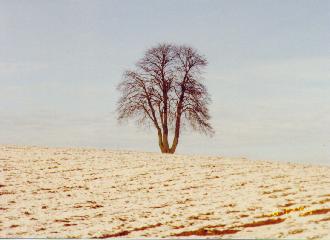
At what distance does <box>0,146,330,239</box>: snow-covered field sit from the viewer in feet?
40.5

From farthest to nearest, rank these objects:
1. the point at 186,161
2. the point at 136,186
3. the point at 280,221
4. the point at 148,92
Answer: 1. the point at 148,92
2. the point at 186,161
3. the point at 136,186
4. the point at 280,221

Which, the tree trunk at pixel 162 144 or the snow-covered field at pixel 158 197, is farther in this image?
the tree trunk at pixel 162 144

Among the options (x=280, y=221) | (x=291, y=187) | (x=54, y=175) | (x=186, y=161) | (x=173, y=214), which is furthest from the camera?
(x=186, y=161)

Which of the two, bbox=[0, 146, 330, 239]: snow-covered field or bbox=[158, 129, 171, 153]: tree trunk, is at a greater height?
bbox=[158, 129, 171, 153]: tree trunk

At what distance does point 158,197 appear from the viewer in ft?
58.5

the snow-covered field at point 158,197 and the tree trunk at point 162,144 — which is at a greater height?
the tree trunk at point 162,144

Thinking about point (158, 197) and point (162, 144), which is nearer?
point (158, 197)

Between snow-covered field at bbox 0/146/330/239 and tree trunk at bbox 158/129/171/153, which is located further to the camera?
tree trunk at bbox 158/129/171/153

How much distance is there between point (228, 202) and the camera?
15.9m

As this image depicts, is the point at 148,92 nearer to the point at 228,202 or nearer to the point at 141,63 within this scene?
the point at 141,63

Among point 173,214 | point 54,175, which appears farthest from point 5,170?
point 173,214

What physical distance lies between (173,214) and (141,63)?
29631 millimetres

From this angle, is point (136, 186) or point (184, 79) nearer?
point (136, 186)

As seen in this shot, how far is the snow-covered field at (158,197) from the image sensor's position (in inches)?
486
